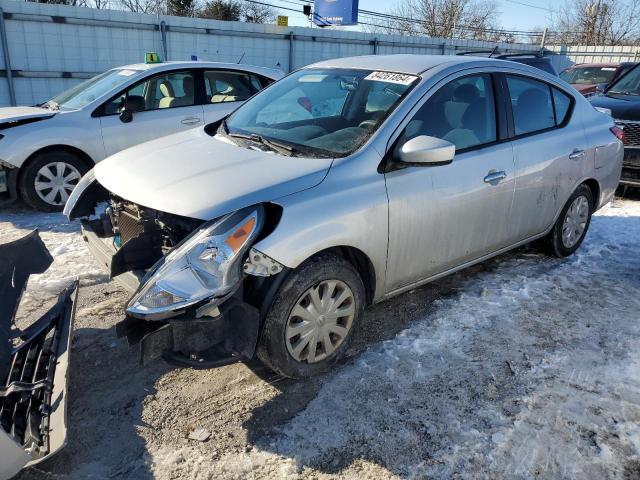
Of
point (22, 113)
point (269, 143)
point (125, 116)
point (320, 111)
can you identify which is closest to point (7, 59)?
point (22, 113)

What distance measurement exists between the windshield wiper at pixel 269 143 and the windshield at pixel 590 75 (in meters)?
12.7

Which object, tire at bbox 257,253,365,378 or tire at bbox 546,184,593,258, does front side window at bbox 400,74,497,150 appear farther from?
tire at bbox 546,184,593,258

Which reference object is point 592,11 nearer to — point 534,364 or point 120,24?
point 120,24

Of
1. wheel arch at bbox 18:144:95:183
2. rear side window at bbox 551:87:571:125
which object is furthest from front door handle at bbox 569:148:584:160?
wheel arch at bbox 18:144:95:183

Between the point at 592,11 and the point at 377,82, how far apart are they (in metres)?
44.0

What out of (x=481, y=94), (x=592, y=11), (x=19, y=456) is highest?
(x=592, y=11)

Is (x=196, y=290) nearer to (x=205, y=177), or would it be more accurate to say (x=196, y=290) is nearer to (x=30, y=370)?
(x=205, y=177)

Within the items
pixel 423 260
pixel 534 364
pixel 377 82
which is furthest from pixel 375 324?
Answer: pixel 377 82

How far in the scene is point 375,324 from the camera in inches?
145

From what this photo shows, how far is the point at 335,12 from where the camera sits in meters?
32.2

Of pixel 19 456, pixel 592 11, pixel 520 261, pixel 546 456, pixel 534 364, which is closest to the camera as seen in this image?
pixel 19 456

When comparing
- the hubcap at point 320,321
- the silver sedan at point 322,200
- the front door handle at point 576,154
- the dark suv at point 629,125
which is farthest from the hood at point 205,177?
the dark suv at point 629,125

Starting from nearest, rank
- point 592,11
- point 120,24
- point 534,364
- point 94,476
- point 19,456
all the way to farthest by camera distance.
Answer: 1. point 19,456
2. point 94,476
3. point 534,364
4. point 120,24
5. point 592,11

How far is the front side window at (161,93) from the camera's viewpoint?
629 centimetres
